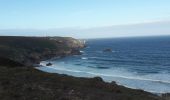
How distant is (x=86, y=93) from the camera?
1017 inches

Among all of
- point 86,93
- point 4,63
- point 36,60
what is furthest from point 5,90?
point 36,60

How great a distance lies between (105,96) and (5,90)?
738 centimetres

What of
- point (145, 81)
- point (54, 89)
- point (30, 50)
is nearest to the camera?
point (54, 89)

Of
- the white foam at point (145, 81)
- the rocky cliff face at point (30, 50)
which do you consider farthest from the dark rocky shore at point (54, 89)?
the rocky cliff face at point (30, 50)

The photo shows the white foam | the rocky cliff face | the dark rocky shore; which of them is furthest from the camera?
the rocky cliff face

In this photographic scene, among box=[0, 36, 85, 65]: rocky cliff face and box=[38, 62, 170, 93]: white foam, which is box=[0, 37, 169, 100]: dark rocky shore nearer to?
box=[38, 62, 170, 93]: white foam

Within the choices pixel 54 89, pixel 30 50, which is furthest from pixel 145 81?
pixel 30 50

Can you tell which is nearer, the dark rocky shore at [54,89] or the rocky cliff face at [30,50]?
the dark rocky shore at [54,89]

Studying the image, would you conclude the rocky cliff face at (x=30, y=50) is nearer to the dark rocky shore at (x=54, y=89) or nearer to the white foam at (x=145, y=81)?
the white foam at (x=145, y=81)

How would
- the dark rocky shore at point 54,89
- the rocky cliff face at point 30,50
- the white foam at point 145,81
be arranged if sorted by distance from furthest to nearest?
the rocky cliff face at point 30,50 → the white foam at point 145,81 → the dark rocky shore at point 54,89

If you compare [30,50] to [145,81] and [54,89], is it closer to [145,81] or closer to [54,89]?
[145,81]

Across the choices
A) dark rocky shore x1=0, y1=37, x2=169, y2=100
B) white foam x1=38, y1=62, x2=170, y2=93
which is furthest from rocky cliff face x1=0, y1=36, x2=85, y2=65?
dark rocky shore x1=0, y1=37, x2=169, y2=100

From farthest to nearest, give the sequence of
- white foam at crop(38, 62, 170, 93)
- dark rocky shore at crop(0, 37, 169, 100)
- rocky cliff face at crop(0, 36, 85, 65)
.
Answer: rocky cliff face at crop(0, 36, 85, 65), white foam at crop(38, 62, 170, 93), dark rocky shore at crop(0, 37, 169, 100)

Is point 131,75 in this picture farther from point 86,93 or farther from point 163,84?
point 86,93
